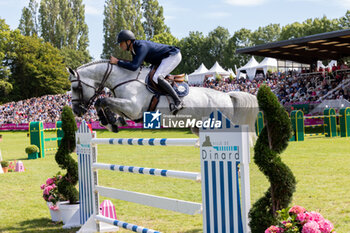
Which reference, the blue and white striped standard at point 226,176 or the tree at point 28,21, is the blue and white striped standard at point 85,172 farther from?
the tree at point 28,21

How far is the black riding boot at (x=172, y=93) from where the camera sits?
498 cm

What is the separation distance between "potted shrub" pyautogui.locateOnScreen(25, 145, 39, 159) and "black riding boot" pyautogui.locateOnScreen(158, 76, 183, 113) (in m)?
8.72

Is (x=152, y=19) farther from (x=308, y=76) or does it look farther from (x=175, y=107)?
(x=175, y=107)

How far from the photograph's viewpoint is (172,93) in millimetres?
5031

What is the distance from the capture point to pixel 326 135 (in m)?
15.9

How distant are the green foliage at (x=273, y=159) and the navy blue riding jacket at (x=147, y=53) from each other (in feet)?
8.59

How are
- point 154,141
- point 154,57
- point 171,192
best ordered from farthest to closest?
point 171,192 < point 154,57 < point 154,141

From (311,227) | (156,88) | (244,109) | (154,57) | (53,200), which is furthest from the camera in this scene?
(244,109)

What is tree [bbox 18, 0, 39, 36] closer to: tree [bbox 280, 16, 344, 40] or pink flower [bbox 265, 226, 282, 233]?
tree [bbox 280, 16, 344, 40]

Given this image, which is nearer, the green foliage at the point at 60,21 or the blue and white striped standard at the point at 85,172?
the blue and white striped standard at the point at 85,172

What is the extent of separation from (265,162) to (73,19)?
56057 millimetres

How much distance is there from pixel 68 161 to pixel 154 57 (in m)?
1.71

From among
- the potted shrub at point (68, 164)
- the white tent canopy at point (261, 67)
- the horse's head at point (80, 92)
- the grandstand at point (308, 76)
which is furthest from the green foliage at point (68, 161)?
the white tent canopy at point (261, 67)

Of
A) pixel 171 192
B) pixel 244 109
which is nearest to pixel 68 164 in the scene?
pixel 171 192
